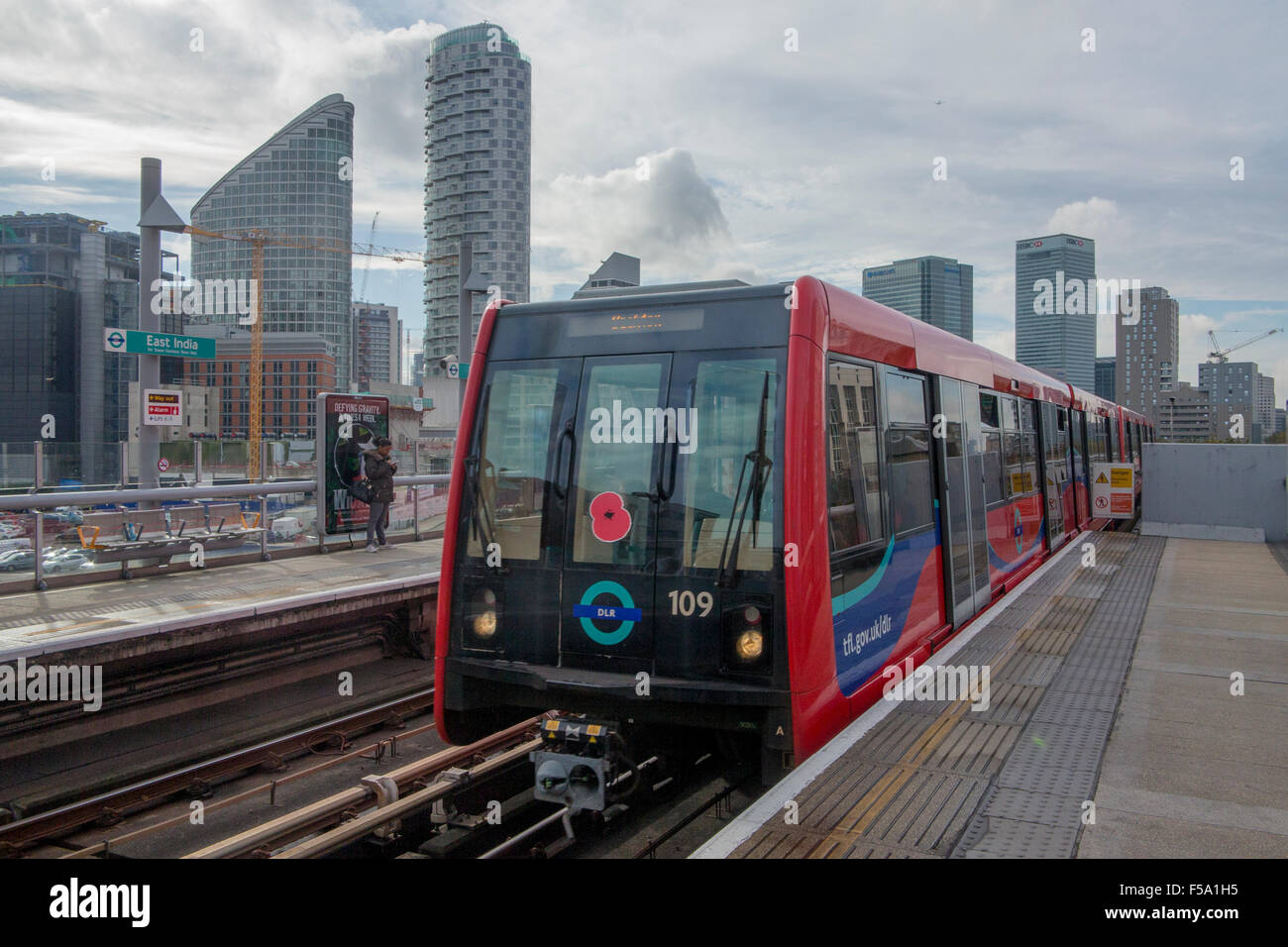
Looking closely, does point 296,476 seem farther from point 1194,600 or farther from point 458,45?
point 458,45

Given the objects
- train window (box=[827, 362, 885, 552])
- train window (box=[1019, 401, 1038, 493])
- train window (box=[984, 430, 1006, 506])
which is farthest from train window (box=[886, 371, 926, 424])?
train window (box=[1019, 401, 1038, 493])

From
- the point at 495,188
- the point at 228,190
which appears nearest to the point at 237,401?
the point at 495,188

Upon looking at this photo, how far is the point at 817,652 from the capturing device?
560 cm

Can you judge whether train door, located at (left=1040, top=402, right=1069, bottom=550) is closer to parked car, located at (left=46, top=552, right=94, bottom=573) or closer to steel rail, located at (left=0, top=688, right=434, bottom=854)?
steel rail, located at (left=0, top=688, right=434, bottom=854)

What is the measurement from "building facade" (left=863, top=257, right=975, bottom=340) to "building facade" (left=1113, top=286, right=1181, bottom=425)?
8691cm

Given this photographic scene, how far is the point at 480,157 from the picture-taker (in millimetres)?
154500

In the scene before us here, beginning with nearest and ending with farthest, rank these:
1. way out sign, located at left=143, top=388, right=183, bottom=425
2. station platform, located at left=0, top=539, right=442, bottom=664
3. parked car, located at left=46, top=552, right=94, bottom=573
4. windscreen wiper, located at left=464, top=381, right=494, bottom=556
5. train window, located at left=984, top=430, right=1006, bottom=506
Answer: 1. windscreen wiper, located at left=464, top=381, right=494, bottom=556
2. station platform, located at left=0, top=539, right=442, bottom=664
3. parked car, located at left=46, top=552, right=94, bottom=573
4. train window, located at left=984, top=430, right=1006, bottom=506
5. way out sign, located at left=143, top=388, right=183, bottom=425

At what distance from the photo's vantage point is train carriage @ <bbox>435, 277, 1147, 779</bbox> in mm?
5539

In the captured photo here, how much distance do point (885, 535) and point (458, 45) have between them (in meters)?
168

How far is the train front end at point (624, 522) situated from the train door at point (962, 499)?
3.48 m

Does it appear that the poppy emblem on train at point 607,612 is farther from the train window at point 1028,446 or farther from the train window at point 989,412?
the train window at point 1028,446

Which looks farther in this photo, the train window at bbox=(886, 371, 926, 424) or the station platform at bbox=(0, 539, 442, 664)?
the station platform at bbox=(0, 539, 442, 664)

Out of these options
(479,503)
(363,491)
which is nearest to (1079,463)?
(363,491)

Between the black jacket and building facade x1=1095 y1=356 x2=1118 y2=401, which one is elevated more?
building facade x1=1095 y1=356 x2=1118 y2=401
